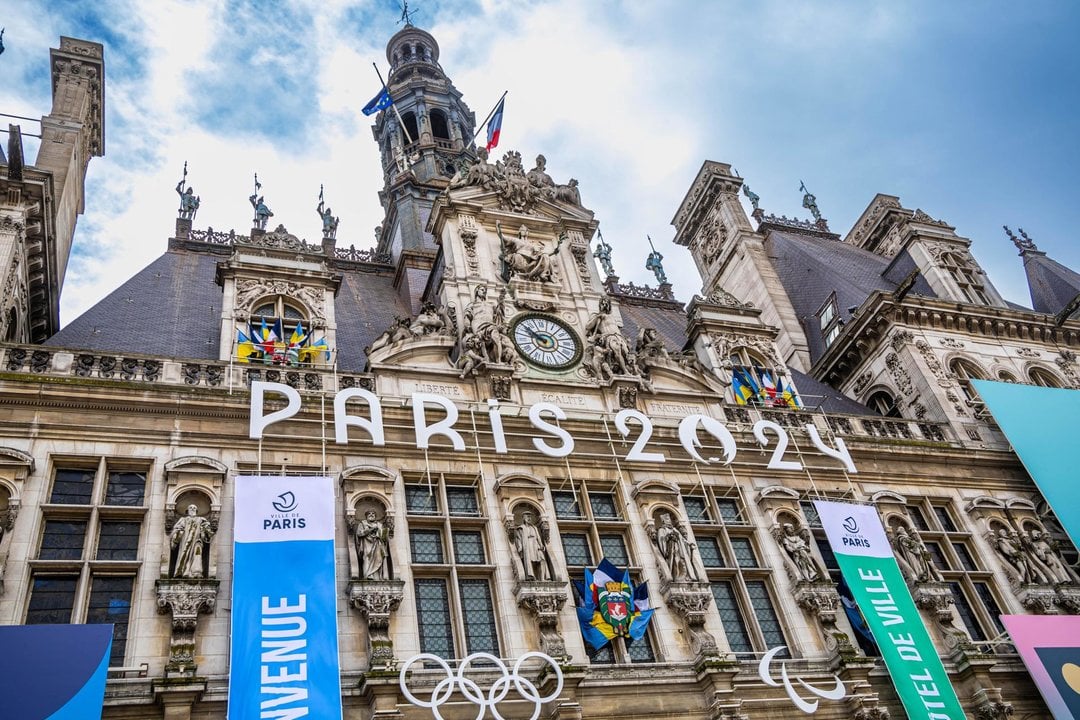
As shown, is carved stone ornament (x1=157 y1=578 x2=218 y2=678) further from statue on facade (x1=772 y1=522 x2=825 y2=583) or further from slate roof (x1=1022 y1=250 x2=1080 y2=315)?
slate roof (x1=1022 y1=250 x2=1080 y2=315)

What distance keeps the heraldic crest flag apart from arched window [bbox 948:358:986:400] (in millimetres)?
12985

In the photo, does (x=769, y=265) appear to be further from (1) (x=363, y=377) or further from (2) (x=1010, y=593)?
(1) (x=363, y=377)

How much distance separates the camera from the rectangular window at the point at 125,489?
15164mm

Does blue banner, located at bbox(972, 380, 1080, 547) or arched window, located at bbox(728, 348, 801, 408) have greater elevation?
arched window, located at bbox(728, 348, 801, 408)

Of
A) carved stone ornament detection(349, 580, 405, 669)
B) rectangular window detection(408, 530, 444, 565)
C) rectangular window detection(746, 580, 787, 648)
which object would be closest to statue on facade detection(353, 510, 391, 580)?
carved stone ornament detection(349, 580, 405, 669)

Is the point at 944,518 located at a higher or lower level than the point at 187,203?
lower

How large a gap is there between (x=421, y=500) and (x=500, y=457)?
5.97 feet

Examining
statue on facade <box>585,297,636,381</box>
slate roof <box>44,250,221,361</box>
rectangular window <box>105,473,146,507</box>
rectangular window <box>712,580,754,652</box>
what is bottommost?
rectangular window <box>712,580,754,652</box>

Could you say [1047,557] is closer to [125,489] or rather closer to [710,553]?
[710,553]

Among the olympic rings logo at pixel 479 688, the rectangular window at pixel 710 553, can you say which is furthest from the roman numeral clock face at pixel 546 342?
the olympic rings logo at pixel 479 688

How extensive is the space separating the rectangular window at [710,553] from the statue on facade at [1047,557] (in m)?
7.68

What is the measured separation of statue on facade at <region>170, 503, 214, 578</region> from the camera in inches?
555

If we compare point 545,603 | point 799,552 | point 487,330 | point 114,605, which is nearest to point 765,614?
point 799,552

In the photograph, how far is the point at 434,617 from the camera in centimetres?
1555
